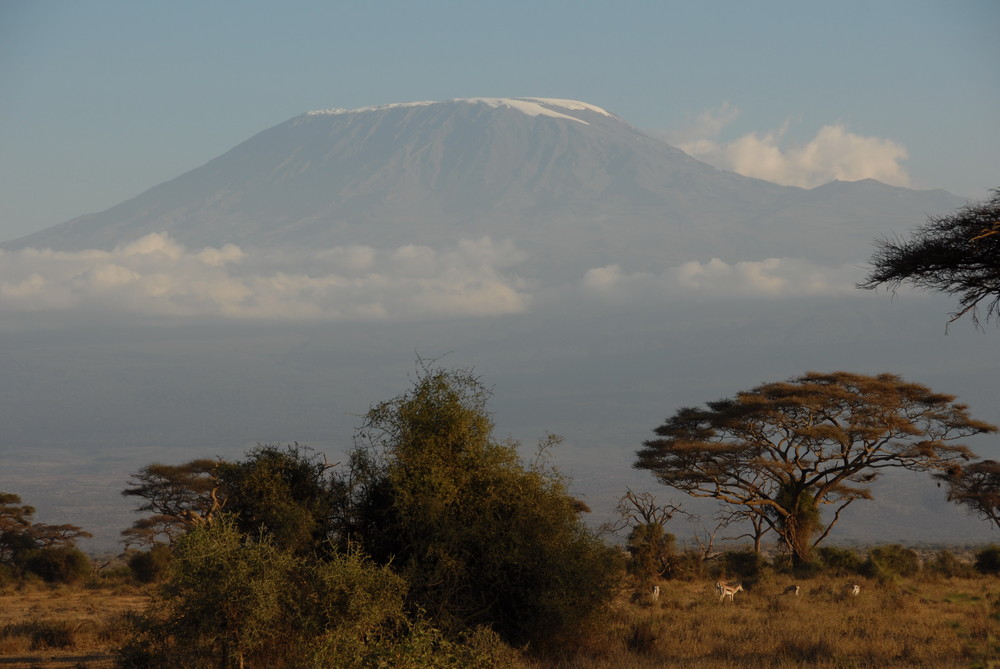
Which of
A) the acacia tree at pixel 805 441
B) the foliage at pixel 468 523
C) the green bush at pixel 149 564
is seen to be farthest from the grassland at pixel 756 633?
the green bush at pixel 149 564

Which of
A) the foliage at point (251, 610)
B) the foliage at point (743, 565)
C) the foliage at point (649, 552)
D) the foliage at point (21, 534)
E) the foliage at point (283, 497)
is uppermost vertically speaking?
the foliage at point (283, 497)

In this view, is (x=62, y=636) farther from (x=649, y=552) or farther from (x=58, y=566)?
(x=58, y=566)

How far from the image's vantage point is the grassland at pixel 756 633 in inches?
603

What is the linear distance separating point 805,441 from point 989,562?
22.5 ft

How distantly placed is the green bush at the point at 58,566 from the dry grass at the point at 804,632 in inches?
948

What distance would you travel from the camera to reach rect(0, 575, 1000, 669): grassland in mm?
15320

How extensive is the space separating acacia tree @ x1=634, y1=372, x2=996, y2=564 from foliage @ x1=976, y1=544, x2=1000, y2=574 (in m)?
3.01

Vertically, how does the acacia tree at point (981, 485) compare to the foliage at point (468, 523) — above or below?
below

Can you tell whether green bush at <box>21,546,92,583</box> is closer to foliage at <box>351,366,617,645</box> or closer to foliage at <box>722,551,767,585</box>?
foliage at <box>722,551,767,585</box>

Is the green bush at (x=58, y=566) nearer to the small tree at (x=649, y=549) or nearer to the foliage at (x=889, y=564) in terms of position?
the small tree at (x=649, y=549)

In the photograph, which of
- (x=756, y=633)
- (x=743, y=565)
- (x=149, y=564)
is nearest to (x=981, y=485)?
(x=743, y=565)

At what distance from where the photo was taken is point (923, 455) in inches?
1363

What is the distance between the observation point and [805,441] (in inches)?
1366

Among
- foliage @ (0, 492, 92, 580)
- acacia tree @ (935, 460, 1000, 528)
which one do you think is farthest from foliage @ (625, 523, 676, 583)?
foliage @ (0, 492, 92, 580)
